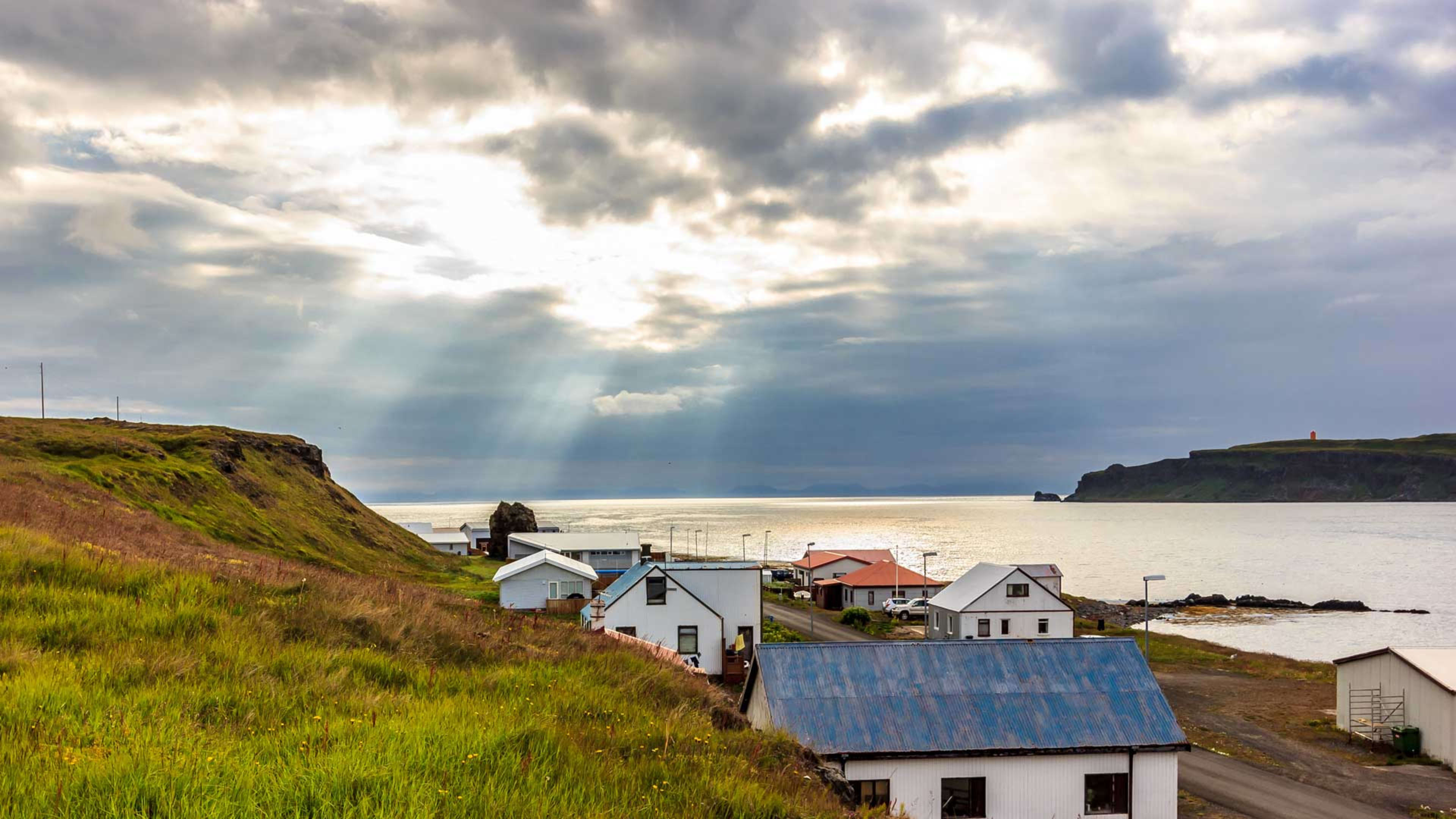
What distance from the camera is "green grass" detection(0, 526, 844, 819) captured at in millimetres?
5145

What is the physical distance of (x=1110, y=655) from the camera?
27.1 m

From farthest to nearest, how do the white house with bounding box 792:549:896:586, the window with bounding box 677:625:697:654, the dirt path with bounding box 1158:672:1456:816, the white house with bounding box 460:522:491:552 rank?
the white house with bounding box 460:522:491:552 → the white house with bounding box 792:549:896:586 → the window with bounding box 677:625:697:654 → the dirt path with bounding box 1158:672:1456:816

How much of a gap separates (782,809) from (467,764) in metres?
2.45

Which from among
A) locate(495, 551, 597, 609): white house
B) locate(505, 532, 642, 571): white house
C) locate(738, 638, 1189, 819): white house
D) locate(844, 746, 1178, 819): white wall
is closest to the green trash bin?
locate(738, 638, 1189, 819): white house

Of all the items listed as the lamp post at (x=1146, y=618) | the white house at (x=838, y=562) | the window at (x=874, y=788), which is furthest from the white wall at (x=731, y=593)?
the white house at (x=838, y=562)

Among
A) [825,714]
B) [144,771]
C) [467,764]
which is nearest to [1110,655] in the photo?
[825,714]

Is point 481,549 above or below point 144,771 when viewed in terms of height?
below

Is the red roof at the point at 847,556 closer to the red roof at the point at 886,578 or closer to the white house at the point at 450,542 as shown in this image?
the red roof at the point at 886,578

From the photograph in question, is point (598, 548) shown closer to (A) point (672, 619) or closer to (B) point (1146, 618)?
(A) point (672, 619)

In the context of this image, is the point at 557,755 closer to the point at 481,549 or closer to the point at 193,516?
the point at 193,516

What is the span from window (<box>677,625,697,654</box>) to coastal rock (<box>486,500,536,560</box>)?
8574 centimetres

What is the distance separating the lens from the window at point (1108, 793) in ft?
82.1

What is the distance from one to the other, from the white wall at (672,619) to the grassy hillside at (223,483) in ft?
76.3

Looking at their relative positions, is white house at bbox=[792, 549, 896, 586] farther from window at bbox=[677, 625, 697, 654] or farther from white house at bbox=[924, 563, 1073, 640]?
window at bbox=[677, 625, 697, 654]
